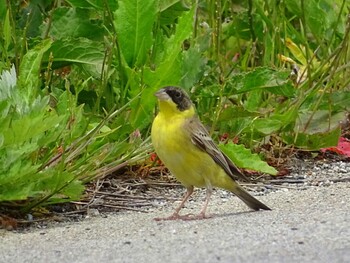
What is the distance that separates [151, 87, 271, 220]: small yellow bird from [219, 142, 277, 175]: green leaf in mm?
275

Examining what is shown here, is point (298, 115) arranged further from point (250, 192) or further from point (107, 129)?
point (107, 129)

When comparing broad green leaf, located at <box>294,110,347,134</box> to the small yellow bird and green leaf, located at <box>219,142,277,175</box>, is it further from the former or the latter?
the small yellow bird

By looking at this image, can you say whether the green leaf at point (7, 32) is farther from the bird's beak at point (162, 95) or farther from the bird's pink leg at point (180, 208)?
the bird's pink leg at point (180, 208)

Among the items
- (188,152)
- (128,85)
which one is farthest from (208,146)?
(128,85)

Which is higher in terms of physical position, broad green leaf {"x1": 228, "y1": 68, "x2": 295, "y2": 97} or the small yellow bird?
broad green leaf {"x1": 228, "y1": 68, "x2": 295, "y2": 97}

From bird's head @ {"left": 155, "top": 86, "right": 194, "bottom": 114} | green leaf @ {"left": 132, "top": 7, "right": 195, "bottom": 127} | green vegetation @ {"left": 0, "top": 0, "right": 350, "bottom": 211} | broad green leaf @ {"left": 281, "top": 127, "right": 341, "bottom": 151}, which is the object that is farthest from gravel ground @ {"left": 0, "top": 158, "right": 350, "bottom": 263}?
broad green leaf @ {"left": 281, "top": 127, "right": 341, "bottom": 151}

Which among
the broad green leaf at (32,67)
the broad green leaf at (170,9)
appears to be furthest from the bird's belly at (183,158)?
the broad green leaf at (170,9)

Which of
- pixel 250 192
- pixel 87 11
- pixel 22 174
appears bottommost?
pixel 250 192

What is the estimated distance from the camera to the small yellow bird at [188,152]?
20.6ft

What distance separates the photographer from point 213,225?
5613 millimetres

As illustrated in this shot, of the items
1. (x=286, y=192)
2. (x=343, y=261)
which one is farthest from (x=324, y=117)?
(x=343, y=261)

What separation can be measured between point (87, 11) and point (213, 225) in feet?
8.88

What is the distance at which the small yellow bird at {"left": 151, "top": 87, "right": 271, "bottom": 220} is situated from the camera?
629 centimetres

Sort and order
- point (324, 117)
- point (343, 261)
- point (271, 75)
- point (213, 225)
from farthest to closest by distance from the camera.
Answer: point (324, 117), point (271, 75), point (213, 225), point (343, 261)
